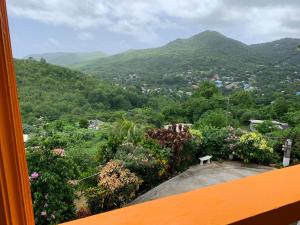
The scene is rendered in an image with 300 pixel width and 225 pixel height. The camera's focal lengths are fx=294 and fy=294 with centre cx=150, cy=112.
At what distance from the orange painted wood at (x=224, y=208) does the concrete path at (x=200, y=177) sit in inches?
50.7

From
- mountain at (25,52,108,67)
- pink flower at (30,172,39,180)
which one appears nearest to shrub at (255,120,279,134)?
mountain at (25,52,108,67)

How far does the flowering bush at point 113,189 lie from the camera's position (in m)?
1.88

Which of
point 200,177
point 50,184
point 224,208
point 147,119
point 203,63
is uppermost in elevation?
point 203,63

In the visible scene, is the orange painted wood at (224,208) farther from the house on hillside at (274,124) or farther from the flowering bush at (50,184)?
the house on hillside at (274,124)

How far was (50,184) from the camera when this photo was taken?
1529 millimetres

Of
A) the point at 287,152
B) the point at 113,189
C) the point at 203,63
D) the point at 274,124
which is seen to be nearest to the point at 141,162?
the point at 113,189

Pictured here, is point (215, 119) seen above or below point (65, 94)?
below

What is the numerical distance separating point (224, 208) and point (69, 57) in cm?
97

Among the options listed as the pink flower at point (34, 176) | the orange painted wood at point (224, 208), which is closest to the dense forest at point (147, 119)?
the pink flower at point (34, 176)

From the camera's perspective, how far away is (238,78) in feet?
6.47

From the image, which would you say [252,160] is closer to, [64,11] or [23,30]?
[64,11]

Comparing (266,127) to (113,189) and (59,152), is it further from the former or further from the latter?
(59,152)

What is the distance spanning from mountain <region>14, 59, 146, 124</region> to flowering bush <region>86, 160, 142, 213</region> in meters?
0.44

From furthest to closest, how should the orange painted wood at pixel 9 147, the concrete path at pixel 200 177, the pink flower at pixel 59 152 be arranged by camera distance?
1. the concrete path at pixel 200 177
2. the pink flower at pixel 59 152
3. the orange painted wood at pixel 9 147
